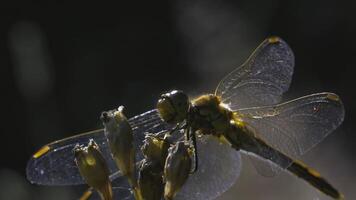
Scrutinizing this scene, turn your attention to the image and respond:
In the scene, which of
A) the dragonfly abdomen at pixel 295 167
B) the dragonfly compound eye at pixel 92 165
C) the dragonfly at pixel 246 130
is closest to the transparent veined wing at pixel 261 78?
the dragonfly at pixel 246 130

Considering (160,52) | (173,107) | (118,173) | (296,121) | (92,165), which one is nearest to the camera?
(92,165)

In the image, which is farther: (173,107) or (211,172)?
(211,172)

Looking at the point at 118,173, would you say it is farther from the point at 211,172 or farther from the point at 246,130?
the point at 246,130

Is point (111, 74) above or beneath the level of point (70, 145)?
beneath

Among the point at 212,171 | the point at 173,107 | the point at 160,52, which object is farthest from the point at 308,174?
the point at 160,52

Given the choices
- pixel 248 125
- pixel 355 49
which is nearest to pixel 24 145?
pixel 355 49

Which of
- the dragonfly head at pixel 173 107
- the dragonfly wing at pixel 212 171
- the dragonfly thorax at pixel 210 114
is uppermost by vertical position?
the dragonfly head at pixel 173 107

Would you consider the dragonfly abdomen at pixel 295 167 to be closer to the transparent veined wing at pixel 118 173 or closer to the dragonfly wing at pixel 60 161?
the transparent veined wing at pixel 118 173

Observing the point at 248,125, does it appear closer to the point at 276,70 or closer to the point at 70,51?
the point at 276,70
